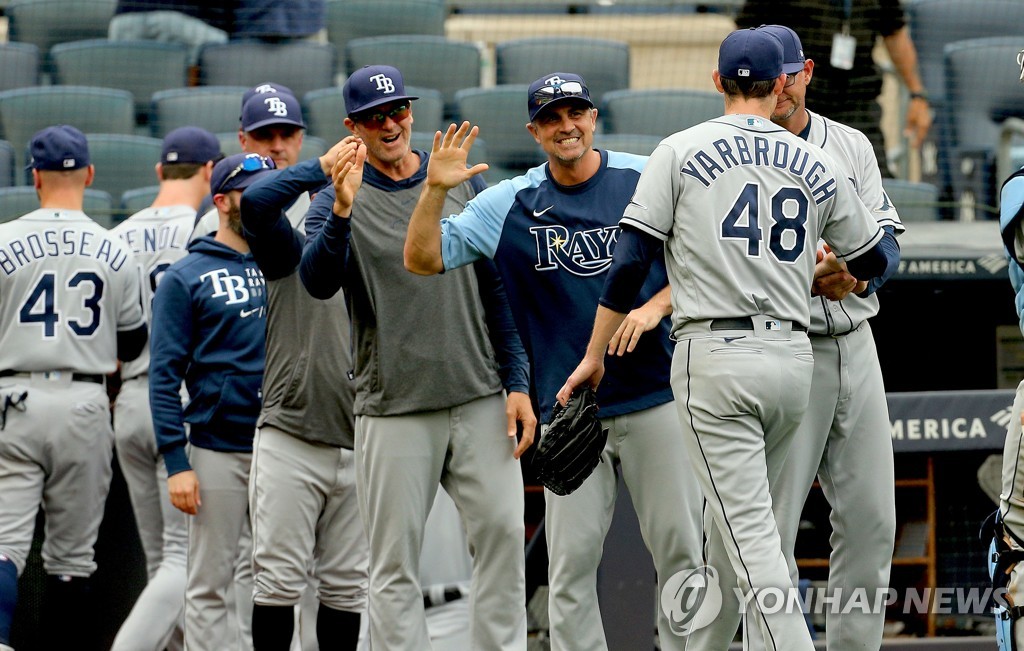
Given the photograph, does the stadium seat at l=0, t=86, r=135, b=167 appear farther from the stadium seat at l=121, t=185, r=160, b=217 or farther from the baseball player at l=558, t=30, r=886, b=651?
the baseball player at l=558, t=30, r=886, b=651

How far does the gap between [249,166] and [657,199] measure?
1.57m

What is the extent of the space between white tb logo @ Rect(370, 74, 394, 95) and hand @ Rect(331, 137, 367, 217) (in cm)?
23

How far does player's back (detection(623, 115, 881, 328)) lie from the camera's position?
132 inches

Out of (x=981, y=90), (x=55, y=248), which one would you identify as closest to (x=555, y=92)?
(x=55, y=248)

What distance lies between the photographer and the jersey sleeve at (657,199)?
3.35 m

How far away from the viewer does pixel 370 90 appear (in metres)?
3.94

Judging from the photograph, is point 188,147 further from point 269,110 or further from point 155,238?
point 269,110

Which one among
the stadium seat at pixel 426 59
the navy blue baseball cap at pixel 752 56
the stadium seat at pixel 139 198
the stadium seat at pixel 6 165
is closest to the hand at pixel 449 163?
the navy blue baseball cap at pixel 752 56

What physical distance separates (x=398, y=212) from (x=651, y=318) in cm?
88

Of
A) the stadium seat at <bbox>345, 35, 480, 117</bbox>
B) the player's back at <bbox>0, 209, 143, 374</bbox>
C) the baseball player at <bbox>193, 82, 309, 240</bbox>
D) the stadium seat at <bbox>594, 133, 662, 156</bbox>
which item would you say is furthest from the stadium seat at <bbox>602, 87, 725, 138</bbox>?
the player's back at <bbox>0, 209, 143, 374</bbox>

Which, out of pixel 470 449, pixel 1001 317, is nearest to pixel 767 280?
pixel 470 449

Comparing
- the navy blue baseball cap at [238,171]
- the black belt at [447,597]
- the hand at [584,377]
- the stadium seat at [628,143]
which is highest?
the navy blue baseball cap at [238,171]

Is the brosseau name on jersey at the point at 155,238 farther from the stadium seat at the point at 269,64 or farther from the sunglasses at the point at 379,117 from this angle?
the stadium seat at the point at 269,64

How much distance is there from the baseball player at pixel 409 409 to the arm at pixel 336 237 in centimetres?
4
